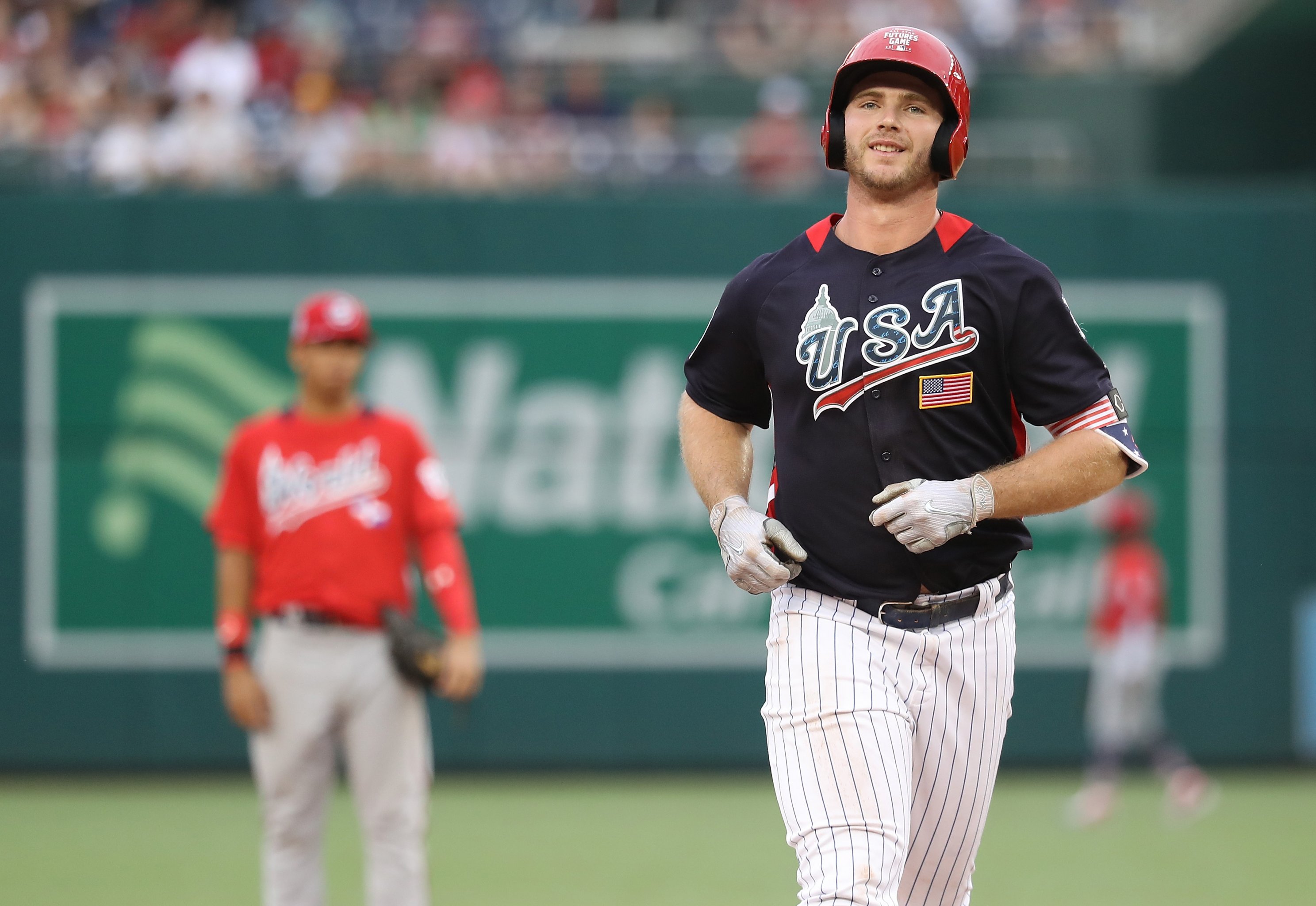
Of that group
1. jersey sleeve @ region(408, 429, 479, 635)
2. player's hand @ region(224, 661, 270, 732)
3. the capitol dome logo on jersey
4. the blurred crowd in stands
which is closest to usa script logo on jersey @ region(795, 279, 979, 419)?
A: the capitol dome logo on jersey

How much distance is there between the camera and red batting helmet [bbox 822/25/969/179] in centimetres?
394

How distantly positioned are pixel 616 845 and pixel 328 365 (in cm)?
437

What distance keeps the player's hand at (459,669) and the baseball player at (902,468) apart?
92.5 inches

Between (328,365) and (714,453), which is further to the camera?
(328,365)

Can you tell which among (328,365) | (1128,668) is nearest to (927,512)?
(328,365)

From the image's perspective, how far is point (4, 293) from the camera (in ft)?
39.7

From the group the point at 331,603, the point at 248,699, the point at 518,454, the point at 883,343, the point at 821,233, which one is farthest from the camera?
the point at 518,454

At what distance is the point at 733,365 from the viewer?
13.8 feet

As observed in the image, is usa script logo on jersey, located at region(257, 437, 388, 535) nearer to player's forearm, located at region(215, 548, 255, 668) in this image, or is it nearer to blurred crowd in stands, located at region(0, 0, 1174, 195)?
player's forearm, located at region(215, 548, 255, 668)

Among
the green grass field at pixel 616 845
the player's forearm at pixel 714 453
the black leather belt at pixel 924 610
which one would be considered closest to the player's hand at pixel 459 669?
the green grass field at pixel 616 845

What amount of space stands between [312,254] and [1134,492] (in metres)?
6.13

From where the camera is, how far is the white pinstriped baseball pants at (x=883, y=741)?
12.3ft

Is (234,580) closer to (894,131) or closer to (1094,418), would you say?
(894,131)

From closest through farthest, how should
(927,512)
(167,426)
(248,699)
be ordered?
(927,512) → (248,699) → (167,426)
